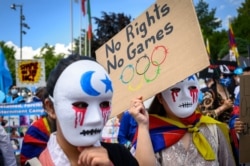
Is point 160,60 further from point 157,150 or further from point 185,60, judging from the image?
point 157,150

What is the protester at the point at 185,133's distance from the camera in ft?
8.23

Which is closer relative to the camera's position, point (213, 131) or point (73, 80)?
point (73, 80)

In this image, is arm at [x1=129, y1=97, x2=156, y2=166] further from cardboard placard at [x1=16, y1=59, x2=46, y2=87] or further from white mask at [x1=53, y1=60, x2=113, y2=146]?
cardboard placard at [x1=16, y1=59, x2=46, y2=87]

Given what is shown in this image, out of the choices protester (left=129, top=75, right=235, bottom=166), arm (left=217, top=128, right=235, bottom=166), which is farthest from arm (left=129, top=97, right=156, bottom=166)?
arm (left=217, top=128, right=235, bottom=166)

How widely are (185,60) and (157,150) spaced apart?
670 mm

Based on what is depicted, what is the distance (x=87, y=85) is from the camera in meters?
1.58

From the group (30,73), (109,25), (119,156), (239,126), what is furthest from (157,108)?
(109,25)

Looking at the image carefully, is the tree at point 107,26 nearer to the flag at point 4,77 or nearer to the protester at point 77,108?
the flag at point 4,77

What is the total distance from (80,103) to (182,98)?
107 cm

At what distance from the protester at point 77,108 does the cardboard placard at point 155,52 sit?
742 mm

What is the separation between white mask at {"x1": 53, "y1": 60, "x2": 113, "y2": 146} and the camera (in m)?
1.58

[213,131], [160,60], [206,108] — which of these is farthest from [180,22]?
[206,108]

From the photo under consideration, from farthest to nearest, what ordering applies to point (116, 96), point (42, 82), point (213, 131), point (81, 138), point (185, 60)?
point (42, 82)
point (213, 131)
point (116, 96)
point (185, 60)
point (81, 138)

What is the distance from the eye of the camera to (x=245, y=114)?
3.02m
